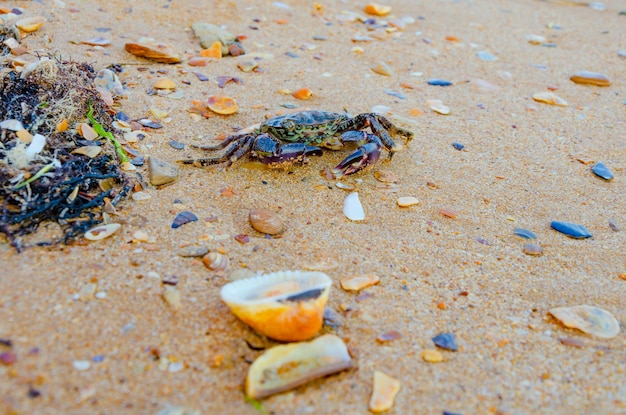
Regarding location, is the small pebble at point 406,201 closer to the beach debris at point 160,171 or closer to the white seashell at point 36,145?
the beach debris at point 160,171

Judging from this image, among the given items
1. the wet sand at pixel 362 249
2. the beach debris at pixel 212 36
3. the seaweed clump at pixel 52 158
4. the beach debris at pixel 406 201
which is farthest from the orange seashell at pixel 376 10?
the seaweed clump at pixel 52 158

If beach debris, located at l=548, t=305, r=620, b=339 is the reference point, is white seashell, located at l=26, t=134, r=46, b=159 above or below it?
above

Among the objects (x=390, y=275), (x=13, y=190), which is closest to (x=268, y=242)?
(x=390, y=275)

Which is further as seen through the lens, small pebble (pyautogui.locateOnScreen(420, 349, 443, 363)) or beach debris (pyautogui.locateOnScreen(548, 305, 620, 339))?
beach debris (pyautogui.locateOnScreen(548, 305, 620, 339))

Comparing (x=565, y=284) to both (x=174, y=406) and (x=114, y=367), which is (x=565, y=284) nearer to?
(x=174, y=406)

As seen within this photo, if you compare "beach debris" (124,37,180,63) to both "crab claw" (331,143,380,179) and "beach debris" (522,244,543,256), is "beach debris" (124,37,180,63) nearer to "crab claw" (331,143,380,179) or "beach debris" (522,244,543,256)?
"crab claw" (331,143,380,179)

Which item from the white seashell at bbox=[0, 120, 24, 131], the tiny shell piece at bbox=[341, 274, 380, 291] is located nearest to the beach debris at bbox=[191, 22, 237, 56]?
the white seashell at bbox=[0, 120, 24, 131]

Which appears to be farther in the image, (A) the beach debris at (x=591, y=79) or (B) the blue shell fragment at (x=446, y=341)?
(A) the beach debris at (x=591, y=79)
